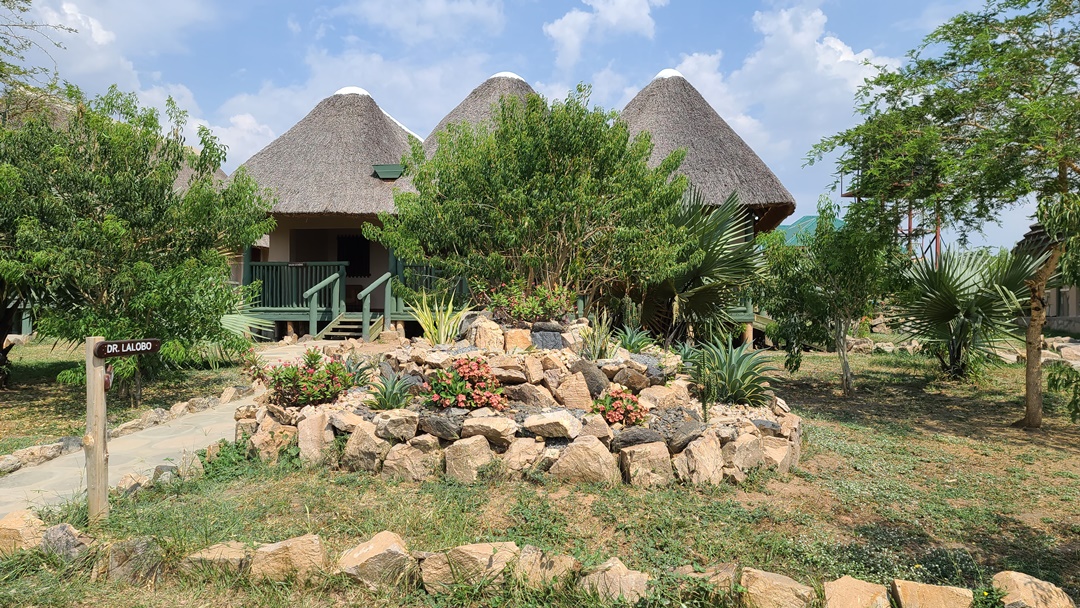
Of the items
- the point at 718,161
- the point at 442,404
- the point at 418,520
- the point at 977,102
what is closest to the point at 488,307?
the point at 442,404

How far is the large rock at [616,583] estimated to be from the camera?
10.1 feet

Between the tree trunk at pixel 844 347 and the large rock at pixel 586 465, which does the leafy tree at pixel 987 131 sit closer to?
the tree trunk at pixel 844 347

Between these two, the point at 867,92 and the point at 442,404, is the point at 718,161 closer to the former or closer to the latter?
the point at 867,92

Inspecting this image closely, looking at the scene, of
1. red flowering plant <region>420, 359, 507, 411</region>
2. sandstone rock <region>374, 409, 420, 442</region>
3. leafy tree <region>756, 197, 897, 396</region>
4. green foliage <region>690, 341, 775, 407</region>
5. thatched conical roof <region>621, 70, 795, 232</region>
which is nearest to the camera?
sandstone rock <region>374, 409, 420, 442</region>

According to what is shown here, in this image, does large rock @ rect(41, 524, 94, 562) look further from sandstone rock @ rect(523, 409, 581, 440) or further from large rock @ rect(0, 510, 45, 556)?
sandstone rock @ rect(523, 409, 581, 440)

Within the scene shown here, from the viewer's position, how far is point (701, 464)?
15.8ft

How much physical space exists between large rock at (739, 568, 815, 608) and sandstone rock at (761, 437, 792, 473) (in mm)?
2153

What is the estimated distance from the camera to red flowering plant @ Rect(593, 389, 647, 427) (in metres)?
5.33

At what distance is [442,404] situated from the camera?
550 centimetres

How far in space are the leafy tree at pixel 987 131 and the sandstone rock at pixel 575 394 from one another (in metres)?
4.63

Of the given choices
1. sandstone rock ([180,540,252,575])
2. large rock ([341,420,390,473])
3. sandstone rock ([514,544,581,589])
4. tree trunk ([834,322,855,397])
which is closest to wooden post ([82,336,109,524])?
sandstone rock ([180,540,252,575])

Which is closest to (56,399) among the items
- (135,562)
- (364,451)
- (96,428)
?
(96,428)

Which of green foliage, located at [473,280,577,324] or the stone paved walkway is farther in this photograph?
green foliage, located at [473,280,577,324]

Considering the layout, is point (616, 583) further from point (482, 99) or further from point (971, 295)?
point (482, 99)
